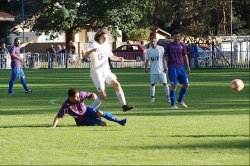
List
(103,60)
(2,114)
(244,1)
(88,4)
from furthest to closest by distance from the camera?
(244,1) → (88,4) → (2,114) → (103,60)

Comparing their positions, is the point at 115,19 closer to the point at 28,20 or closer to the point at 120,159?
Result: the point at 28,20

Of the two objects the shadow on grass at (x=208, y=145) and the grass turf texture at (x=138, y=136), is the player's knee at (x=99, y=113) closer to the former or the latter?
the grass turf texture at (x=138, y=136)

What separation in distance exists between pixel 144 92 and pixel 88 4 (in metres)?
34.4

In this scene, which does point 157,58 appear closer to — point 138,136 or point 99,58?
point 99,58

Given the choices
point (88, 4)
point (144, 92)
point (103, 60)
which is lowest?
point (144, 92)

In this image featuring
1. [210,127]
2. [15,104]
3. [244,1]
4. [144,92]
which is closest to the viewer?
[210,127]

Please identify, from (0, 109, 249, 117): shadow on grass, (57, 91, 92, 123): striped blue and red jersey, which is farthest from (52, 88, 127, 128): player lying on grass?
(0, 109, 249, 117): shadow on grass

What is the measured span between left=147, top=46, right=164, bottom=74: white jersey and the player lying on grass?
4836 mm

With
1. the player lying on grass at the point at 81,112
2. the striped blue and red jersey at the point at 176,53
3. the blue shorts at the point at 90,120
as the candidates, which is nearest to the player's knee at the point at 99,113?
the player lying on grass at the point at 81,112

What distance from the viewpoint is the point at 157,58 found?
1598cm

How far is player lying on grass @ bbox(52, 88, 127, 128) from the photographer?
10961 mm

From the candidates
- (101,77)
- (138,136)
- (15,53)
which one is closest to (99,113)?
(138,136)

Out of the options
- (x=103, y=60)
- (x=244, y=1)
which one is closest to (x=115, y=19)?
(x=244, y=1)

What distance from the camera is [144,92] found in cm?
2009
